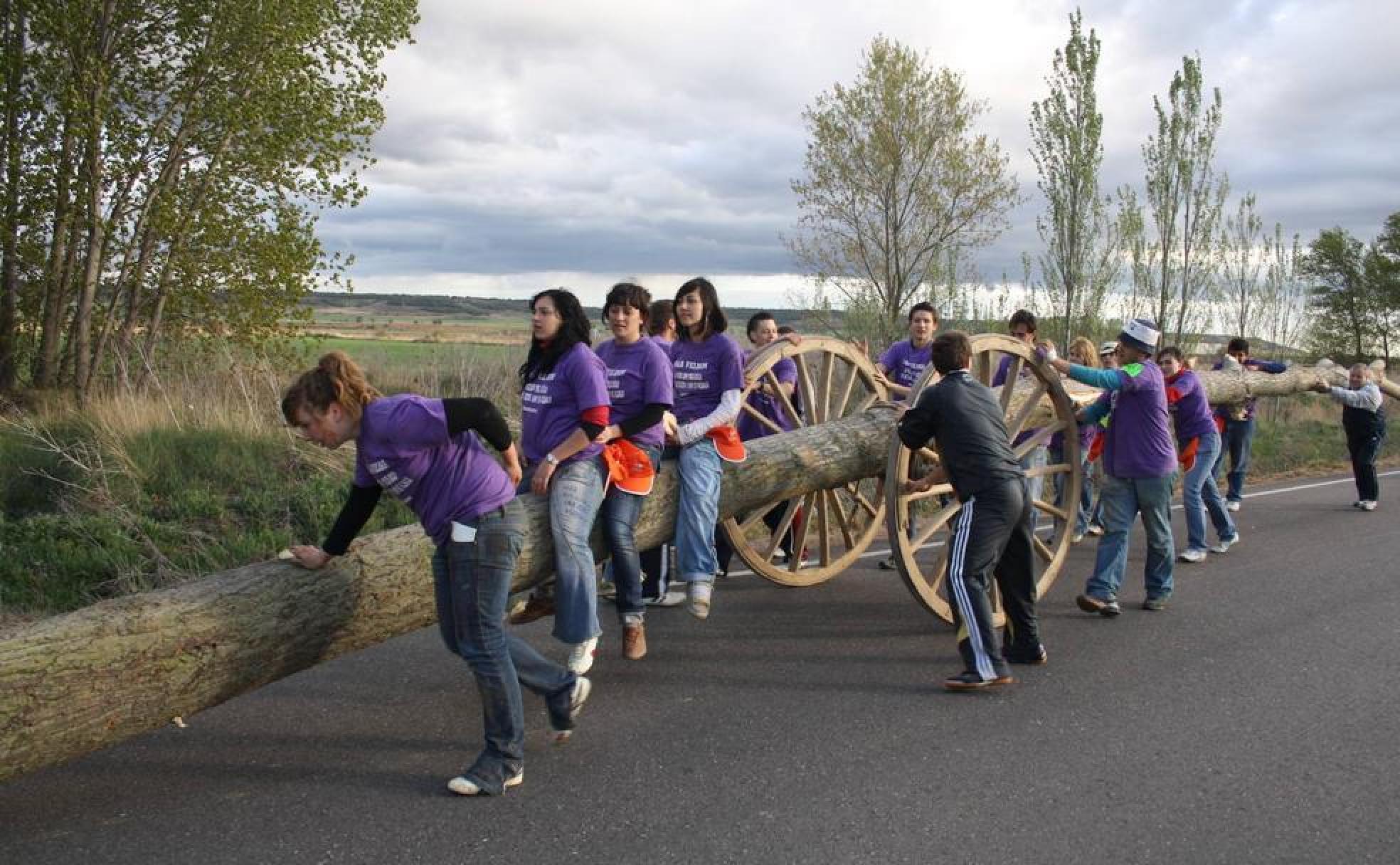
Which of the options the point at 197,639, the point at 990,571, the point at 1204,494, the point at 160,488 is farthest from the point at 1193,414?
the point at 160,488

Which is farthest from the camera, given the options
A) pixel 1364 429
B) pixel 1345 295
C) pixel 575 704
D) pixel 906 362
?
pixel 1345 295

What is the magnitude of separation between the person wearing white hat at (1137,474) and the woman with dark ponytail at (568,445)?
3330mm

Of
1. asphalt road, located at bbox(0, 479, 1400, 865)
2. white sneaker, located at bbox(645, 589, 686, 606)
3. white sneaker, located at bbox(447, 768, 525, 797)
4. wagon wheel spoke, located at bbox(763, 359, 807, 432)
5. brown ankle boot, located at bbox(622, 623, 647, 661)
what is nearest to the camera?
asphalt road, located at bbox(0, 479, 1400, 865)

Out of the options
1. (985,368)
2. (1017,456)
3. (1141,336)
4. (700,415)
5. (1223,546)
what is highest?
(1141,336)

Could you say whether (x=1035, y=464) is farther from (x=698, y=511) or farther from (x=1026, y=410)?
(x=698, y=511)

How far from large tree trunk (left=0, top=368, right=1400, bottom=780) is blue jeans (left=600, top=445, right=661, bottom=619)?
0.35ft

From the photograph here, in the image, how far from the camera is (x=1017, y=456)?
21.3 feet

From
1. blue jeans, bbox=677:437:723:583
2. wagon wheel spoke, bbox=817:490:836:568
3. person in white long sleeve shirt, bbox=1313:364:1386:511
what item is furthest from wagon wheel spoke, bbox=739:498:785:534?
person in white long sleeve shirt, bbox=1313:364:1386:511

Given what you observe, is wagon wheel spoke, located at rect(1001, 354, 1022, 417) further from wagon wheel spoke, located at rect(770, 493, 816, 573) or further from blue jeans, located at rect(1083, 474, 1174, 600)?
wagon wheel spoke, located at rect(770, 493, 816, 573)

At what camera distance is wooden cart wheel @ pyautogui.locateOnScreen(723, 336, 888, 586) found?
22.5ft

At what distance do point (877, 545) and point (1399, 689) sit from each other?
407cm

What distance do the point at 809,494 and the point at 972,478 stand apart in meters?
1.61

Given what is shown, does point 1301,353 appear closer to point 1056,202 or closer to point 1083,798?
point 1056,202

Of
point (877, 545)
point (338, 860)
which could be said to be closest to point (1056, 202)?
point (877, 545)
